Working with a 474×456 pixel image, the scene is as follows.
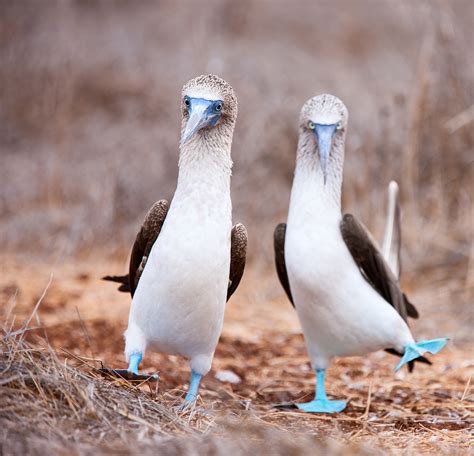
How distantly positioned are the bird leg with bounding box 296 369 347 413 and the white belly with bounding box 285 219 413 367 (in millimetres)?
213

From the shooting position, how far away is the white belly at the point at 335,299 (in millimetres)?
4867

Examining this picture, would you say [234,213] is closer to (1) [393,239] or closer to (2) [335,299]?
(1) [393,239]

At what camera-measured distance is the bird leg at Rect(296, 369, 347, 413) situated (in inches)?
194

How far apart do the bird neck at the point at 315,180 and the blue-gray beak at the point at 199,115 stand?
3.19ft

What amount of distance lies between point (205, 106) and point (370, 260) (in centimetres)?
153

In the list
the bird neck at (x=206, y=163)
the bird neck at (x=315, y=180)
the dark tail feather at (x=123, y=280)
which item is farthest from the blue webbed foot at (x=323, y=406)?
the bird neck at (x=206, y=163)

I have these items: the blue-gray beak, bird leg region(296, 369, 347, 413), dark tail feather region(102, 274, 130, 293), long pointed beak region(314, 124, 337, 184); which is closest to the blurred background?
bird leg region(296, 369, 347, 413)

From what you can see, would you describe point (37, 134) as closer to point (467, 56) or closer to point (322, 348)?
point (467, 56)

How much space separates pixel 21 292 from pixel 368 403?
11.9 feet

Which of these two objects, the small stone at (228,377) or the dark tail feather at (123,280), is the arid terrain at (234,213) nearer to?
the small stone at (228,377)

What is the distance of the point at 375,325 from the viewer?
16.5 ft

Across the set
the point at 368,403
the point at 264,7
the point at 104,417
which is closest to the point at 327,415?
the point at 368,403

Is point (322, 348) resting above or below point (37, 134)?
below

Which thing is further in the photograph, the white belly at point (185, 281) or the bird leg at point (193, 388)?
the bird leg at point (193, 388)
